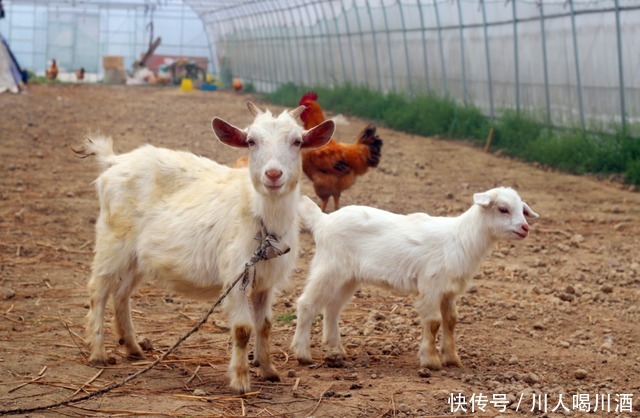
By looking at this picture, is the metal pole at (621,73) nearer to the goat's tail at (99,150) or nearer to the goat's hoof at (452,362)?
the goat's hoof at (452,362)

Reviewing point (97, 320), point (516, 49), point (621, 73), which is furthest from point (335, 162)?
point (516, 49)

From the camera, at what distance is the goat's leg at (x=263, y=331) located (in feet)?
18.6

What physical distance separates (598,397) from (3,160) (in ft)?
39.4

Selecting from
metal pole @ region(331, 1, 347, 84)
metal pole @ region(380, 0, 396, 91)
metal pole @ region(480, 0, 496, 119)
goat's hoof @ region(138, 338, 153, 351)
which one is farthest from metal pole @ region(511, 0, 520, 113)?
goat's hoof @ region(138, 338, 153, 351)

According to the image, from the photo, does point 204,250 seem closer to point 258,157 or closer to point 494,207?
point 258,157

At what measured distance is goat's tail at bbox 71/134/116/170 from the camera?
255 inches

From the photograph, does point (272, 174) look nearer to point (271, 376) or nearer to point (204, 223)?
point (204, 223)

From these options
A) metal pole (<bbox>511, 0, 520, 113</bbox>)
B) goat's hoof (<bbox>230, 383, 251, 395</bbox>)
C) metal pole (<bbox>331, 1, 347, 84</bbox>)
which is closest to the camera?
goat's hoof (<bbox>230, 383, 251, 395</bbox>)

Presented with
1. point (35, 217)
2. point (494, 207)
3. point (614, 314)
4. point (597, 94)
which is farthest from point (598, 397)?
point (597, 94)

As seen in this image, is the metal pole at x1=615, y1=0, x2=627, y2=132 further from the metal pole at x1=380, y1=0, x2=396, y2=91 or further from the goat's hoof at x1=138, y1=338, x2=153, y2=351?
the goat's hoof at x1=138, y1=338, x2=153, y2=351

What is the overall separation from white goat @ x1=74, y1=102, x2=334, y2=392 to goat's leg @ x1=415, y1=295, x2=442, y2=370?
0.99 metres

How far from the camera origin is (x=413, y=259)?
6.20 meters

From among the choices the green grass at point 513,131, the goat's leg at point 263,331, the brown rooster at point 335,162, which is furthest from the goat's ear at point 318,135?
the green grass at point 513,131

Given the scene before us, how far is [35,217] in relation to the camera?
1073cm
